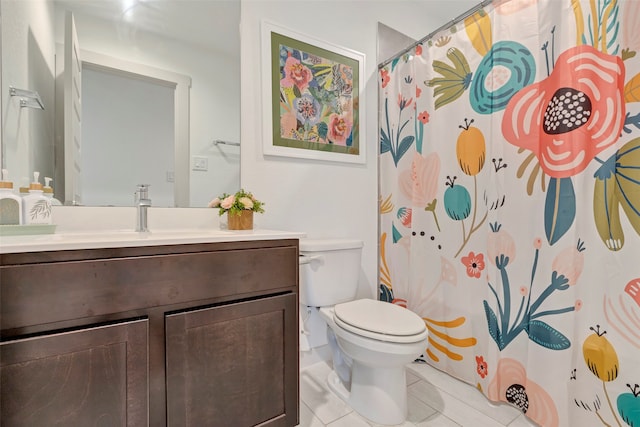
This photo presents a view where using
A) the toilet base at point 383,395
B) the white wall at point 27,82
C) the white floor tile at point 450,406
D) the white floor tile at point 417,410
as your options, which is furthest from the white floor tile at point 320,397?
the white wall at point 27,82

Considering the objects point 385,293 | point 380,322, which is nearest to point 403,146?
point 385,293

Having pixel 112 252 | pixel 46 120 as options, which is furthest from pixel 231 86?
pixel 112 252

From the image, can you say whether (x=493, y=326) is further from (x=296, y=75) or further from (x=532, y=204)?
(x=296, y=75)

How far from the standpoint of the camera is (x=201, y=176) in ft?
4.58

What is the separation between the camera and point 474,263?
1.44 meters

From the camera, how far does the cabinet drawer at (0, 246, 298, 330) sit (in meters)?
0.67

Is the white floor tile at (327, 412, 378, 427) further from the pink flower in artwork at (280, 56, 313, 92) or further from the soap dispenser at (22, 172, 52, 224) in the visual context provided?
the pink flower in artwork at (280, 56, 313, 92)

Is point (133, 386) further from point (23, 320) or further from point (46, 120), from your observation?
point (46, 120)

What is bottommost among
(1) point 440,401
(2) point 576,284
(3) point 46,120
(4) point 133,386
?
(1) point 440,401

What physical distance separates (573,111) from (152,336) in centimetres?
163

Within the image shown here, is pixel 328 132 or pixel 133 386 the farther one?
pixel 328 132

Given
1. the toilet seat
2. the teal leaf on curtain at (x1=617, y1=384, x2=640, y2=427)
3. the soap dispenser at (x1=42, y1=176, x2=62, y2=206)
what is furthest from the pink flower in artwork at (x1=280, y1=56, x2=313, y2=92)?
the teal leaf on curtain at (x1=617, y1=384, x2=640, y2=427)

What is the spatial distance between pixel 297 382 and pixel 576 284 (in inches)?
44.2

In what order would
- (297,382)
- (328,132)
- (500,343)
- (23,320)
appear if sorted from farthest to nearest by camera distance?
(328,132) < (500,343) < (297,382) < (23,320)
